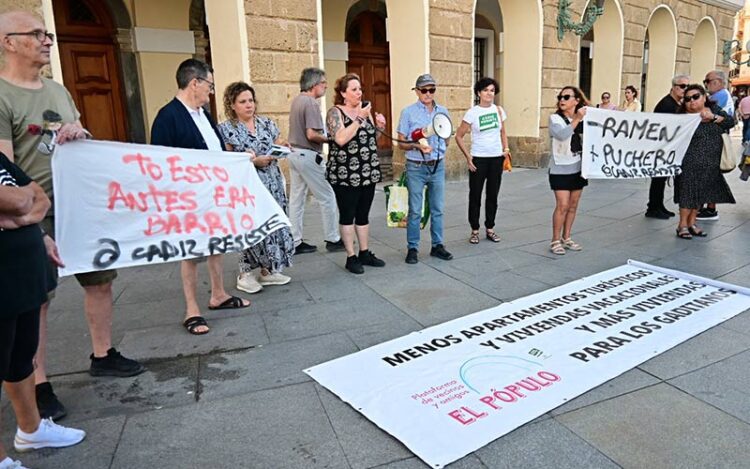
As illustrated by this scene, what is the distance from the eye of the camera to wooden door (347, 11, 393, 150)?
1252cm

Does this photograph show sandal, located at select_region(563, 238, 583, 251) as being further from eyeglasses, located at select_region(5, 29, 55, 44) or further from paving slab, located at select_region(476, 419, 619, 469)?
eyeglasses, located at select_region(5, 29, 55, 44)

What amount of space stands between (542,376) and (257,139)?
109 inches

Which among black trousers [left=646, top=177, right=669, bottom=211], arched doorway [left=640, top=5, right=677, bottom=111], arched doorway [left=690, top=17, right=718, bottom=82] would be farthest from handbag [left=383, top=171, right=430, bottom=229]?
arched doorway [left=690, top=17, right=718, bottom=82]

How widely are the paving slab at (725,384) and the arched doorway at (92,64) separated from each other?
31.9 feet

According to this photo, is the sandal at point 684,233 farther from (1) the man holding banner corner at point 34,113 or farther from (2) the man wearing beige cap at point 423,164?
(1) the man holding banner corner at point 34,113

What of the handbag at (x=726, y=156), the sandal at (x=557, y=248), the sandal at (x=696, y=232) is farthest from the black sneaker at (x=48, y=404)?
the handbag at (x=726, y=156)

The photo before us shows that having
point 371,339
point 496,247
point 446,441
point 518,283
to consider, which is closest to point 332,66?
point 496,247

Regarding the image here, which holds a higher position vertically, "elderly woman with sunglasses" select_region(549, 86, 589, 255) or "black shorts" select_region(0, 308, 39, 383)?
"elderly woman with sunglasses" select_region(549, 86, 589, 255)

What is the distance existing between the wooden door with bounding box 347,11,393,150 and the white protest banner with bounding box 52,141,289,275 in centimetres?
959

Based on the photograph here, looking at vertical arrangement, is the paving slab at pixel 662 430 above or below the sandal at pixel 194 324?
below

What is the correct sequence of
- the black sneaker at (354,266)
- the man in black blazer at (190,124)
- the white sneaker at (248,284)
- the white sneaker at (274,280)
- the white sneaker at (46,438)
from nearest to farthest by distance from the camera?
the white sneaker at (46,438), the man in black blazer at (190,124), the white sneaker at (248,284), the white sneaker at (274,280), the black sneaker at (354,266)

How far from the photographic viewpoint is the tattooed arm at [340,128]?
448cm

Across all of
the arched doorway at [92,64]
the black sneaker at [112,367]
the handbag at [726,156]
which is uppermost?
the arched doorway at [92,64]

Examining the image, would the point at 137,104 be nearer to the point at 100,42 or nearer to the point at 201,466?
the point at 100,42
